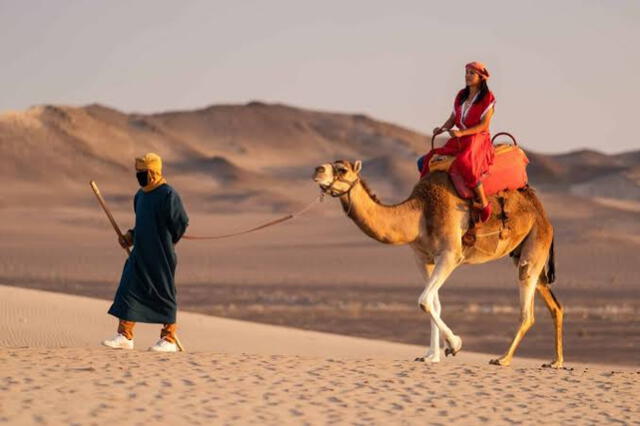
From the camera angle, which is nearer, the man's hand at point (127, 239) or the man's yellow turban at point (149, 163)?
Result: the man's yellow turban at point (149, 163)

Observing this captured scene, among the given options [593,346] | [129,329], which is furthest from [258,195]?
[129,329]

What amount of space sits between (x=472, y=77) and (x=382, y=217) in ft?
4.63

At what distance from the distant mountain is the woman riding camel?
69.4 m

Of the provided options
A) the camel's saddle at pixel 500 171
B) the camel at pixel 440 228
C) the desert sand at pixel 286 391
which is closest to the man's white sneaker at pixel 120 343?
the desert sand at pixel 286 391

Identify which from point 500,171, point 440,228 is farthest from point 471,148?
point 440,228

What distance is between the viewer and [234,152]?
122688mm

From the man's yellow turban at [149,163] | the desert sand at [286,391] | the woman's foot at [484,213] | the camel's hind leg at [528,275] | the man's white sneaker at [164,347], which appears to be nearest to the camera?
the desert sand at [286,391]

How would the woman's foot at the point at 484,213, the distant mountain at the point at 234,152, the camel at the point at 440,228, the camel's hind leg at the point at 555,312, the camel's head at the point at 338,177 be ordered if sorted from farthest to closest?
the distant mountain at the point at 234,152 < the camel's hind leg at the point at 555,312 < the woman's foot at the point at 484,213 < the camel at the point at 440,228 < the camel's head at the point at 338,177

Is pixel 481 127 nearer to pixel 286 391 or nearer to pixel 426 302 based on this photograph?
pixel 426 302

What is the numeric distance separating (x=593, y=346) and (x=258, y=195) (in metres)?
64.6

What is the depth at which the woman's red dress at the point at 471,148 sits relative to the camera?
12789 mm

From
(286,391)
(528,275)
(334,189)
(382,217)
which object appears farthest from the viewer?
(528,275)

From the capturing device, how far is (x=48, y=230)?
2507 inches

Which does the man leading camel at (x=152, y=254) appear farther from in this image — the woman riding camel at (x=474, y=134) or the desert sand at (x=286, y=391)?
the woman riding camel at (x=474, y=134)
